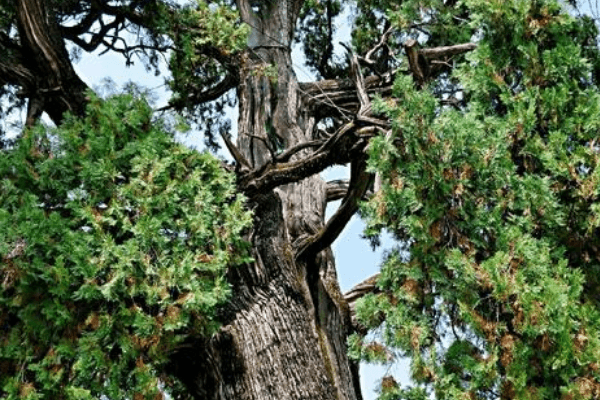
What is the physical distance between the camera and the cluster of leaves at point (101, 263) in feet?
14.2

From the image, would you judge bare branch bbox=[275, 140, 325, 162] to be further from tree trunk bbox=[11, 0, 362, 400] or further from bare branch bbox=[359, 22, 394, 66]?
bare branch bbox=[359, 22, 394, 66]

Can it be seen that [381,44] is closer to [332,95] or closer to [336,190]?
[332,95]

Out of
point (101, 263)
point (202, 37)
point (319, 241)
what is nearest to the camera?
point (101, 263)

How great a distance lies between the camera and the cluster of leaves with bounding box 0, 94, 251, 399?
4324 millimetres

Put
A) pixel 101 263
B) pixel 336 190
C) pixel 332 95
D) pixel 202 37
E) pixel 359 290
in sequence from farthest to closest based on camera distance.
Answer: pixel 332 95
pixel 336 190
pixel 202 37
pixel 359 290
pixel 101 263

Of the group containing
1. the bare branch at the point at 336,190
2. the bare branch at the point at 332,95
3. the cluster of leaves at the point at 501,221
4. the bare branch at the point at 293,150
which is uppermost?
the bare branch at the point at 332,95

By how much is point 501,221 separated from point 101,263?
2234mm

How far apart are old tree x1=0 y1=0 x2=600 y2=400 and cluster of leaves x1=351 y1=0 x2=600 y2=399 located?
1cm

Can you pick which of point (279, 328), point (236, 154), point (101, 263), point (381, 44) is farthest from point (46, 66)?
point (381, 44)

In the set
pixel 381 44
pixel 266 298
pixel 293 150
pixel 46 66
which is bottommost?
pixel 266 298

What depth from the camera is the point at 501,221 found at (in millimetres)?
3988

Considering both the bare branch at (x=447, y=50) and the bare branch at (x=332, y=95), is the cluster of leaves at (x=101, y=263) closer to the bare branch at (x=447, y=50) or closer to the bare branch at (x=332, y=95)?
the bare branch at (x=447, y=50)

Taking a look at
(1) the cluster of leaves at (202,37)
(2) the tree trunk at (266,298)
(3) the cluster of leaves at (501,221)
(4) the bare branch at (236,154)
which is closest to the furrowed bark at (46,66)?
(2) the tree trunk at (266,298)

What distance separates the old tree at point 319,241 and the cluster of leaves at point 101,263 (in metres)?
0.01
